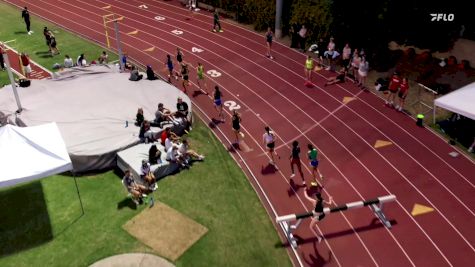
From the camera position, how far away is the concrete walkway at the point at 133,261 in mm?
13461

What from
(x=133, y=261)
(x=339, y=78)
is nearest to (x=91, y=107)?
(x=133, y=261)

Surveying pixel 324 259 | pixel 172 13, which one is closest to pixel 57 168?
pixel 324 259

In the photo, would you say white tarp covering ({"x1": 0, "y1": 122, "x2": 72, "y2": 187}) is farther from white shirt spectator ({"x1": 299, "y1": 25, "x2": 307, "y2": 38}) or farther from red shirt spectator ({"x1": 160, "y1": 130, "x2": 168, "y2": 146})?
white shirt spectator ({"x1": 299, "y1": 25, "x2": 307, "y2": 38})

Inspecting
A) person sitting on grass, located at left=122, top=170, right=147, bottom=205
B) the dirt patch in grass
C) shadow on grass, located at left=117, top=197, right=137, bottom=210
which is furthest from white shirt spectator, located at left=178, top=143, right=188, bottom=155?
shadow on grass, located at left=117, top=197, right=137, bottom=210

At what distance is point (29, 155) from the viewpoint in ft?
46.8

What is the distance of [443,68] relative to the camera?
23422mm

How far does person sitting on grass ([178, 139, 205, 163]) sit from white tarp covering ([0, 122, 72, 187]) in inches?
177

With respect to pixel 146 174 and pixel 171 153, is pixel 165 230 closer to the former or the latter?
pixel 146 174

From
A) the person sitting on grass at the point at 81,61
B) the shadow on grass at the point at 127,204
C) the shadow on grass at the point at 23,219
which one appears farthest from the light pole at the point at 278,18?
the shadow on grass at the point at 23,219

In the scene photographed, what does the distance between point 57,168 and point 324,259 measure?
28.5 feet

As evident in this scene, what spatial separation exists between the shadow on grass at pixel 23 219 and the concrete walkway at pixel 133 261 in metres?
2.26

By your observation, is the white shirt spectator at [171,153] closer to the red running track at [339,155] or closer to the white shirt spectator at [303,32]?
the red running track at [339,155]

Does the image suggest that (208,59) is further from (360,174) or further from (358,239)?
(358,239)

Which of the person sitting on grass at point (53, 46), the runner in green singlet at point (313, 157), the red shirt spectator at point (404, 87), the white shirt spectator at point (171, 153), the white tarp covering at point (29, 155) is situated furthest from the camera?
the person sitting on grass at point (53, 46)
